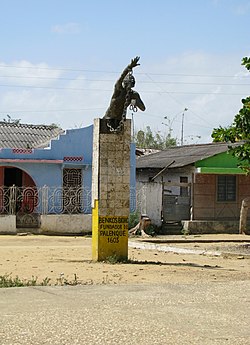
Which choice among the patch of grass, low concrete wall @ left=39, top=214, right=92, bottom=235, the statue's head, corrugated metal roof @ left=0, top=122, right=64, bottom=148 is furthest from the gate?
the patch of grass

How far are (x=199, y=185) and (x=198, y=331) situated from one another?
21485 millimetres

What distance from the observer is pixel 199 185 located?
1166 inches

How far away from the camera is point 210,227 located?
2905 cm

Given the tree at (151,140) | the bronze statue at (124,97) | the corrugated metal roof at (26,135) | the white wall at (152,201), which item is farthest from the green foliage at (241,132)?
the tree at (151,140)

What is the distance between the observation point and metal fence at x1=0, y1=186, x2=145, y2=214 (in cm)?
2850

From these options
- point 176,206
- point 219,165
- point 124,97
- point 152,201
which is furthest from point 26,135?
point 124,97

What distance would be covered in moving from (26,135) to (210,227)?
30.6ft

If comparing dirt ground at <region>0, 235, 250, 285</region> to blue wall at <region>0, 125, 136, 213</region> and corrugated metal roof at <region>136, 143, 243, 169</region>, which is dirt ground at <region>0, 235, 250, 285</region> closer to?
blue wall at <region>0, 125, 136, 213</region>

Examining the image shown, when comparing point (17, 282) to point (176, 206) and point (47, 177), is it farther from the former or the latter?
point (176, 206)

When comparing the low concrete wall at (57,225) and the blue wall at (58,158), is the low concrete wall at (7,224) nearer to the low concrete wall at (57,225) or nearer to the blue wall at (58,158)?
the low concrete wall at (57,225)

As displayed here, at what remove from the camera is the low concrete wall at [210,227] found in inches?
1125

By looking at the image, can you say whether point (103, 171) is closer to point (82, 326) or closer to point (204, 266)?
point (204, 266)

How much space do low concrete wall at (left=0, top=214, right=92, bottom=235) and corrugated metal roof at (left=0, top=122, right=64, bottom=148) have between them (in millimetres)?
4081

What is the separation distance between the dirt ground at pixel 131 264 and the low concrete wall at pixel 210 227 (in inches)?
181
